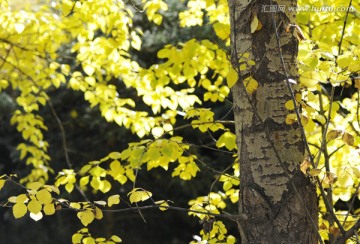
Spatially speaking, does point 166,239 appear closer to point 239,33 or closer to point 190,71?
point 190,71

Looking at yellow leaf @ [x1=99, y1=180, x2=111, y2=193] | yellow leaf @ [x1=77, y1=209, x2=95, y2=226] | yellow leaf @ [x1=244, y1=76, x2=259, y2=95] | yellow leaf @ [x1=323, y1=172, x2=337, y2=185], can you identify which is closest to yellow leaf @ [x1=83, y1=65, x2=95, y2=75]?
yellow leaf @ [x1=99, y1=180, x2=111, y2=193]

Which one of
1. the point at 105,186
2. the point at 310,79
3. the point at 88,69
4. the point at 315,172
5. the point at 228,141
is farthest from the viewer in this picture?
the point at 88,69

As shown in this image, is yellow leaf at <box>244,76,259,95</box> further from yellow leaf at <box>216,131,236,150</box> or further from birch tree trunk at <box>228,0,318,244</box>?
yellow leaf at <box>216,131,236,150</box>

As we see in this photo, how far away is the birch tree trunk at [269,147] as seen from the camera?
5.49 ft

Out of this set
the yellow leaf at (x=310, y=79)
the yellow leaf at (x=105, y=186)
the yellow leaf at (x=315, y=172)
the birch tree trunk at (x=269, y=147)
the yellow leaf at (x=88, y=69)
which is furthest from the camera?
the yellow leaf at (x=88, y=69)

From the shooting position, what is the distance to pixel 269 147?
1684 millimetres

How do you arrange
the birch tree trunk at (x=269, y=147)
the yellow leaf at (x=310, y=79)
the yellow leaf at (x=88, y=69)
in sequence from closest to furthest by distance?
the yellow leaf at (x=310, y=79), the birch tree trunk at (x=269, y=147), the yellow leaf at (x=88, y=69)

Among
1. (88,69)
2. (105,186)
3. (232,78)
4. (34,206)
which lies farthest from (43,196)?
(88,69)

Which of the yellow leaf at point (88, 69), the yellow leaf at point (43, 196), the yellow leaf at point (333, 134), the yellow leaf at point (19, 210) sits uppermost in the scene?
the yellow leaf at point (333, 134)

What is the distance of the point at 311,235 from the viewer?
1.70 metres

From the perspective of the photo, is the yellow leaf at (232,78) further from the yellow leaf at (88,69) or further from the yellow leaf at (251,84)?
the yellow leaf at (88,69)

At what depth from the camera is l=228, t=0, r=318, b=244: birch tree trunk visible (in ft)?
5.49

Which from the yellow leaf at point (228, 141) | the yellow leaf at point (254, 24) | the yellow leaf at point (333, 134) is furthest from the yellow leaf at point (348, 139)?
the yellow leaf at point (228, 141)

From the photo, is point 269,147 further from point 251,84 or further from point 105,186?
point 105,186
